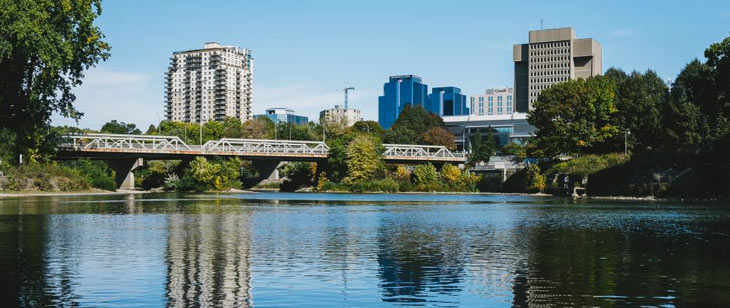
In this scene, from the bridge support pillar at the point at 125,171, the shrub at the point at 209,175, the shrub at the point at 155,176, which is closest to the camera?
the bridge support pillar at the point at 125,171

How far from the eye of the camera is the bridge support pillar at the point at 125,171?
10806 cm

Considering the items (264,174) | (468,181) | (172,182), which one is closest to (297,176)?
(264,174)

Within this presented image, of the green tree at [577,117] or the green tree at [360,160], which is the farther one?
the green tree at [360,160]

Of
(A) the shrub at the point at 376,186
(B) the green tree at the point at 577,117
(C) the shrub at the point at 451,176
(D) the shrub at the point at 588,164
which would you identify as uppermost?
(B) the green tree at the point at 577,117

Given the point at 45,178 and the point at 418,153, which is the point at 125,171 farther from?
the point at 418,153

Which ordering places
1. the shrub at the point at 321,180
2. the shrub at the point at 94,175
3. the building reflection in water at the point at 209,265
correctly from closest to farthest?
the building reflection in water at the point at 209,265 → the shrub at the point at 94,175 → the shrub at the point at 321,180

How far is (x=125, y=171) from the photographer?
108750 mm

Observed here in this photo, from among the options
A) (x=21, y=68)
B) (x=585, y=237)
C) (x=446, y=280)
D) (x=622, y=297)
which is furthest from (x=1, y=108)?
(x=622, y=297)

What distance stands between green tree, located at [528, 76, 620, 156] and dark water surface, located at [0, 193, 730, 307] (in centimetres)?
6610

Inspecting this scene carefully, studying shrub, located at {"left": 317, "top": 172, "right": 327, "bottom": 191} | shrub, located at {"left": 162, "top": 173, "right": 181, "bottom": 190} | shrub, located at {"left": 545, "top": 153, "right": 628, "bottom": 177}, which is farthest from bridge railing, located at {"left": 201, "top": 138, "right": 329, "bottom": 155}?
shrub, located at {"left": 545, "top": 153, "right": 628, "bottom": 177}

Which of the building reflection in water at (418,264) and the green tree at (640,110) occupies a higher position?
the green tree at (640,110)

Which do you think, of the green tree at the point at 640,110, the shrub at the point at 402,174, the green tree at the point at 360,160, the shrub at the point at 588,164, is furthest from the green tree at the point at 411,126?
the shrub at the point at 588,164

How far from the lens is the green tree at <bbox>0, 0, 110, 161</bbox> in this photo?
185ft

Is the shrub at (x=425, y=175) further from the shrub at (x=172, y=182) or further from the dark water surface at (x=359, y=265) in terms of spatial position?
the dark water surface at (x=359, y=265)
